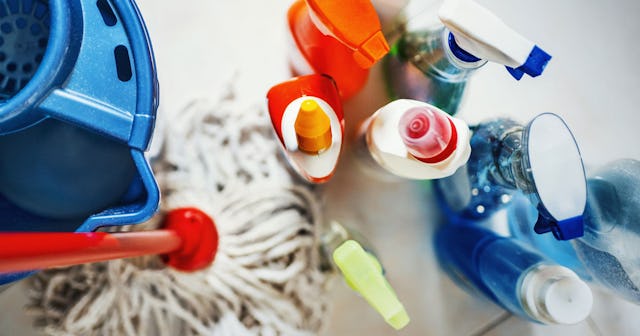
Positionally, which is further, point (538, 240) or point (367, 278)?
point (538, 240)

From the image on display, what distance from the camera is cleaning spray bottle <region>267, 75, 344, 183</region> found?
514 mm

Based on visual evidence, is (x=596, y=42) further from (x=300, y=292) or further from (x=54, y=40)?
(x=54, y=40)

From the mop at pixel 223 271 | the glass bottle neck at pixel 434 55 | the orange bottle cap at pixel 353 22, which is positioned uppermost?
the orange bottle cap at pixel 353 22

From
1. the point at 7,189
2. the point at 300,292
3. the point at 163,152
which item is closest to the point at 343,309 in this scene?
the point at 300,292

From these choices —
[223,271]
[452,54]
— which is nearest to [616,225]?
[452,54]

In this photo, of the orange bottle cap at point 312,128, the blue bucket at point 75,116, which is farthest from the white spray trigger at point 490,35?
the blue bucket at point 75,116

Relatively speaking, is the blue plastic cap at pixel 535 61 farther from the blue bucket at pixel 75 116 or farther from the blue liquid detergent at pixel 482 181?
the blue bucket at pixel 75 116

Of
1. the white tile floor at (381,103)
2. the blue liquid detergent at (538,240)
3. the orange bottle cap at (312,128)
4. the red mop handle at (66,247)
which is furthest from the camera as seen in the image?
the white tile floor at (381,103)

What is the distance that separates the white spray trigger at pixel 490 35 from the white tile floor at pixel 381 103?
0.25 m

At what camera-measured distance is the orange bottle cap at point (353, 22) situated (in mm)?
516

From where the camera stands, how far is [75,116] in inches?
18.3

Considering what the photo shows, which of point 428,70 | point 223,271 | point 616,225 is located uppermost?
point 428,70

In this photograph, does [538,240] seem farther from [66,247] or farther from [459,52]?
[66,247]

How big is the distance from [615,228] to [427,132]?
20 cm
